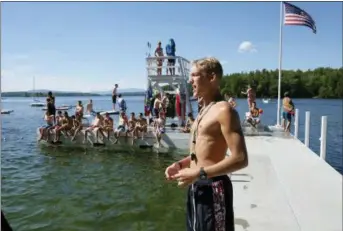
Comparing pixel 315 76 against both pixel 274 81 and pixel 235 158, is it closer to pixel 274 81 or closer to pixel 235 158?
pixel 274 81

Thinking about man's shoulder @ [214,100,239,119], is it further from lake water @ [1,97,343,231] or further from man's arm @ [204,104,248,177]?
lake water @ [1,97,343,231]

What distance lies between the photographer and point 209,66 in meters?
2.42

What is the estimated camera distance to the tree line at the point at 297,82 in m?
113

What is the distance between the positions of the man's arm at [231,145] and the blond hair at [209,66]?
12.0 inches

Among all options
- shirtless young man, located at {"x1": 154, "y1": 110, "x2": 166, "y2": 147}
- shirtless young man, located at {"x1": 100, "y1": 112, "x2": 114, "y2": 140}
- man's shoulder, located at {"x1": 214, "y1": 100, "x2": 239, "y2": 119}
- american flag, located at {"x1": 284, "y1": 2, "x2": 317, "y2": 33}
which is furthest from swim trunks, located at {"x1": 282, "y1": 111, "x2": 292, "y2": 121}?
man's shoulder, located at {"x1": 214, "y1": 100, "x2": 239, "y2": 119}

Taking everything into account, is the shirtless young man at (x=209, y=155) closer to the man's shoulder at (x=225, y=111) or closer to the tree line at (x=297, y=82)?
the man's shoulder at (x=225, y=111)

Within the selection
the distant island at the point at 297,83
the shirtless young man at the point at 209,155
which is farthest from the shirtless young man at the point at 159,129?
the distant island at the point at 297,83

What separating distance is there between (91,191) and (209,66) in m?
7.27

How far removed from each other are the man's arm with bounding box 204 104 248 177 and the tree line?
366 feet

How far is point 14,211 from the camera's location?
746cm

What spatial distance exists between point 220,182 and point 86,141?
13.7 metres

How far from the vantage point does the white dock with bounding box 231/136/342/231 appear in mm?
4191

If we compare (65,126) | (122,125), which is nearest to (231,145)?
(122,125)

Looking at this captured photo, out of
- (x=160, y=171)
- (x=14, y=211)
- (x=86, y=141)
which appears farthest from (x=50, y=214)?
(x=86, y=141)
